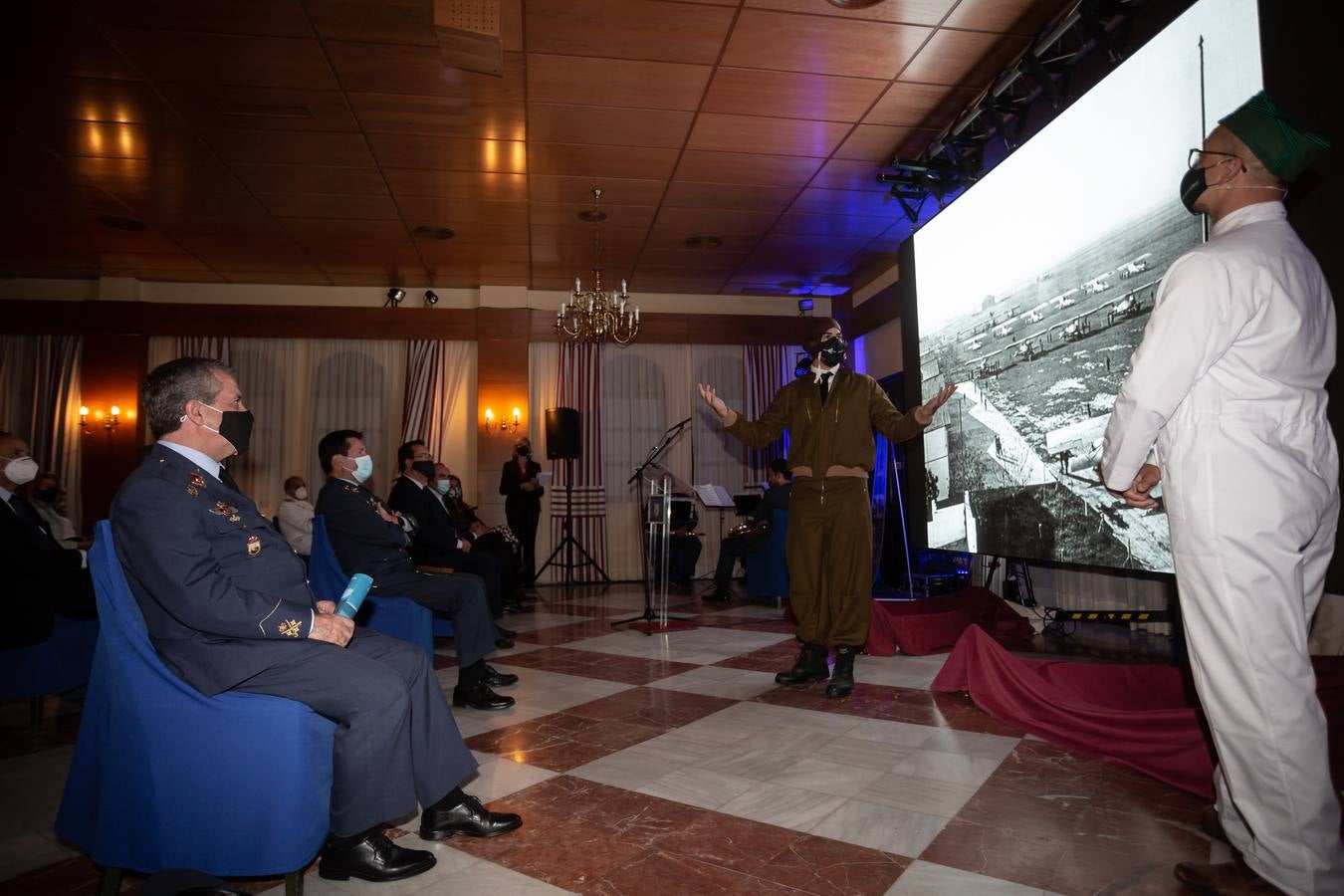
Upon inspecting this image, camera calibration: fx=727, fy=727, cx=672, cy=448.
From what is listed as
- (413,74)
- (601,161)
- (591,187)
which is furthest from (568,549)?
(413,74)

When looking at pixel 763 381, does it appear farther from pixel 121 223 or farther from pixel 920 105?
pixel 121 223

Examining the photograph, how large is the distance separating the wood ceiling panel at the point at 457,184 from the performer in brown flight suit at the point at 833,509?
3514 millimetres

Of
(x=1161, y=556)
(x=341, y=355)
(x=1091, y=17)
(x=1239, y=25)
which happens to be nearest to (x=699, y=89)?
(x=1091, y=17)

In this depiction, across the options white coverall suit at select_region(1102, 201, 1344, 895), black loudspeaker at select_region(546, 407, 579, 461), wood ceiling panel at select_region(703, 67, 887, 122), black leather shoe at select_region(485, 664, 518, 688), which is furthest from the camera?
black loudspeaker at select_region(546, 407, 579, 461)

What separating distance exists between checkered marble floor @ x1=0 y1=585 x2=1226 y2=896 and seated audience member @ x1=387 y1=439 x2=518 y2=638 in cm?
133

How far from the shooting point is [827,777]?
7.33 feet

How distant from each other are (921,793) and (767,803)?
446mm

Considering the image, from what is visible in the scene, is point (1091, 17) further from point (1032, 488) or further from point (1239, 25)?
point (1032, 488)

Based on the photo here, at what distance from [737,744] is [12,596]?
279 cm

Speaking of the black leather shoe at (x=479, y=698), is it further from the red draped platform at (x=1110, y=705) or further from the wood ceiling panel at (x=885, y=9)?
the wood ceiling panel at (x=885, y=9)

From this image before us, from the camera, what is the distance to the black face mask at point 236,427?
1818 millimetres

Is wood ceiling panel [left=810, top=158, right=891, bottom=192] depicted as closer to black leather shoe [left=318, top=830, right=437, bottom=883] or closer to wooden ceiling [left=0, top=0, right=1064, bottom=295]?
wooden ceiling [left=0, top=0, right=1064, bottom=295]

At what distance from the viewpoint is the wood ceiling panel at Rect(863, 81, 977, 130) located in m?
4.77

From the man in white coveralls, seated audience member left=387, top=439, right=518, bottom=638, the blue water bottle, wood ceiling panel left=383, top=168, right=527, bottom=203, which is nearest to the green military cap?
the man in white coveralls
